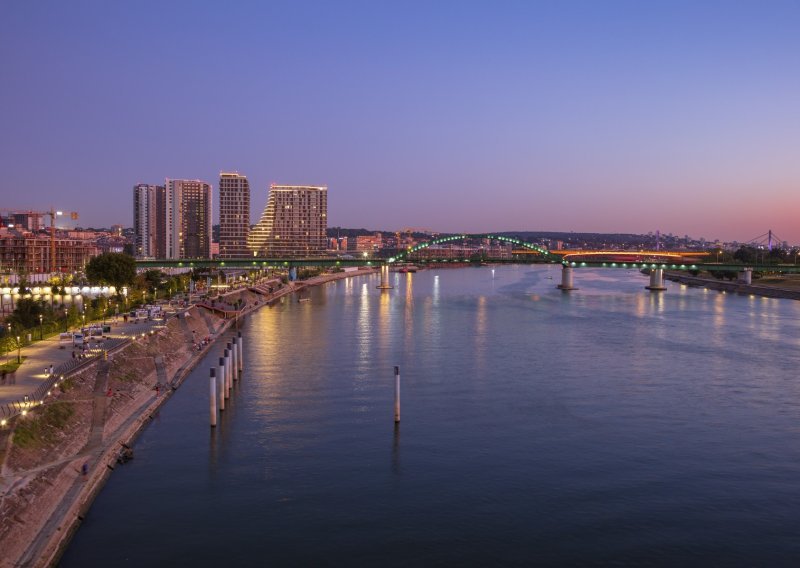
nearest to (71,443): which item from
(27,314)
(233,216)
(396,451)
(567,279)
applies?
(396,451)

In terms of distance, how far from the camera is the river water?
993 centimetres

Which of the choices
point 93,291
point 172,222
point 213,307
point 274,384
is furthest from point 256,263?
point 172,222

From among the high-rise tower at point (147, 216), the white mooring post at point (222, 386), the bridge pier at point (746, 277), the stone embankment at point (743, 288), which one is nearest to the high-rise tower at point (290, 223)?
the high-rise tower at point (147, 216)

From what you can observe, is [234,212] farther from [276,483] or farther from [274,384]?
[276,483]

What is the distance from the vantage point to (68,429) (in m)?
12.8

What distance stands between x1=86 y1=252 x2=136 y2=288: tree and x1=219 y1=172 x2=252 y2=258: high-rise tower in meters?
79.4

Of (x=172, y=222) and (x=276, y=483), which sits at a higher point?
(x=172, y=222)

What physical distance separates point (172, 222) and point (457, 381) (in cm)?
10868

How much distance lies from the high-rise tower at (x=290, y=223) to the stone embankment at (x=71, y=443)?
93.4m

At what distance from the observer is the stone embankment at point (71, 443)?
9.12 m

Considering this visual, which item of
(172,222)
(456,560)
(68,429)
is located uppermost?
(172,222)

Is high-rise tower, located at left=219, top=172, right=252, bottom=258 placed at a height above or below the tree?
above

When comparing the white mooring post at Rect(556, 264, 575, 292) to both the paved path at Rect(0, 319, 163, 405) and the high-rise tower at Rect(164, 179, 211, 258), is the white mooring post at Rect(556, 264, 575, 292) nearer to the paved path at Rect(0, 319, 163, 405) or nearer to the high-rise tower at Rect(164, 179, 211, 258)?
the paved path at Rect(0, 319, 163, 405)

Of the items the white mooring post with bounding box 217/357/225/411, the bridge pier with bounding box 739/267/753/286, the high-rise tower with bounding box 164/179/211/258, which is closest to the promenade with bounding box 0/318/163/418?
the white mooring post with bounding box 217/357/225/411
